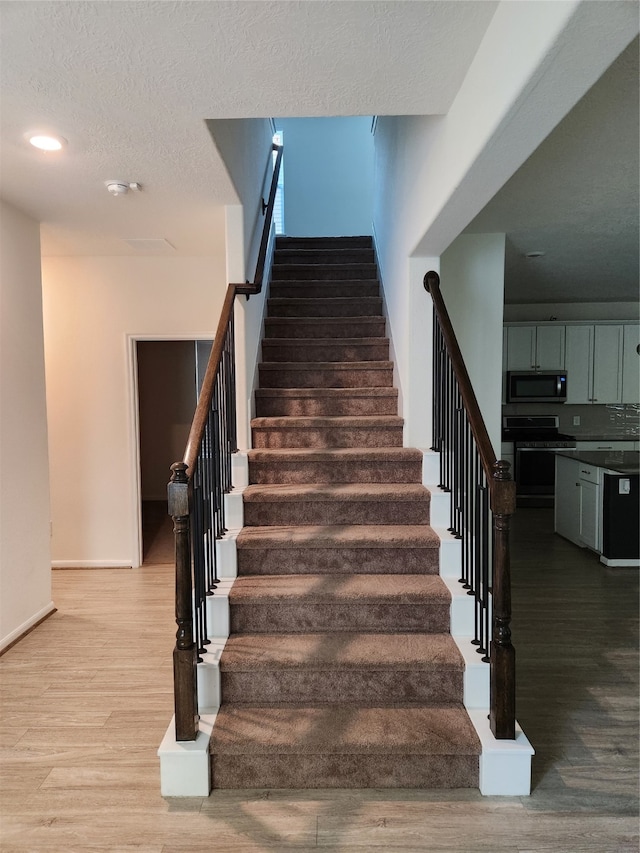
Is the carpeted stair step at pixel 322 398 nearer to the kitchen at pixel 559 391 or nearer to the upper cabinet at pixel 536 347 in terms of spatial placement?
the kitchen at pixel 559 391

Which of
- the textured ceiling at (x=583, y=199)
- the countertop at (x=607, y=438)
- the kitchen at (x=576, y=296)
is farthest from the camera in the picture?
the countertop at (x=607, y=438)

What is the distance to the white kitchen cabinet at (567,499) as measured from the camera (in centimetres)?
517

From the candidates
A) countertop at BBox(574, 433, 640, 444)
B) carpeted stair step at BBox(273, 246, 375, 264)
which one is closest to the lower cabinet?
countertop at BBox(574, 433, 640, 444)

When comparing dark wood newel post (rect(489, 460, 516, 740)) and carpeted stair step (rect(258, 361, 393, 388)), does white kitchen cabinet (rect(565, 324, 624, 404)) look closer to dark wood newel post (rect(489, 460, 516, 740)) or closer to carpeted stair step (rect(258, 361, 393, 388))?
carpeted stair step (rect(258, 361, 393, 388))

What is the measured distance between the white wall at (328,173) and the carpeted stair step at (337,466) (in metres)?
4.34

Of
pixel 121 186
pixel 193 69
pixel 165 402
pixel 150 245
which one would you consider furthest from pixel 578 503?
pixel 165 402

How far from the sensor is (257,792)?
2.06 meters

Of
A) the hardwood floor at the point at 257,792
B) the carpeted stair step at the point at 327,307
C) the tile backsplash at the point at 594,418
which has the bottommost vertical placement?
the hardwood floor at the point at 257,792

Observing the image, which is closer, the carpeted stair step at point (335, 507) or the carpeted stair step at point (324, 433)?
the carpeted stair step at point (335, 507)

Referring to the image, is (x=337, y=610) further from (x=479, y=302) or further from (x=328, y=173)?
(x=328, y=173)

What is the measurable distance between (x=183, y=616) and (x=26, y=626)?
201 centimetres

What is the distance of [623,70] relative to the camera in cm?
214

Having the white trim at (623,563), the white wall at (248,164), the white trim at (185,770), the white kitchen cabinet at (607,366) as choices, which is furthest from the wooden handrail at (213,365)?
the white kitchen cabinet at (607,366)

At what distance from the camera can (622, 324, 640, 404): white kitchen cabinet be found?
23.1 ft
